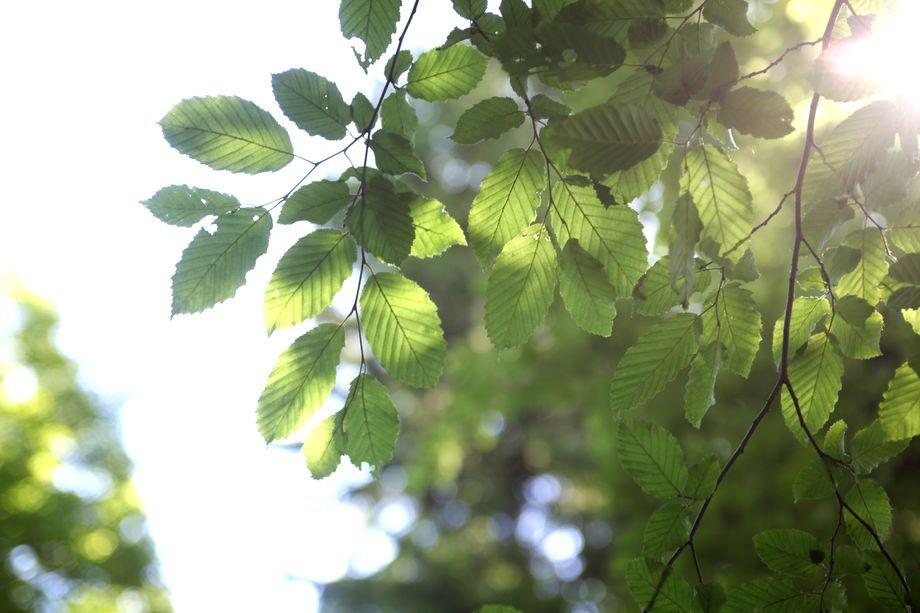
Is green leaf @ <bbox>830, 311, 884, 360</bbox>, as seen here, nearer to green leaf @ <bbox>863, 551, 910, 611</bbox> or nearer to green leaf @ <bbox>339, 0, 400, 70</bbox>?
green leaf @ <bbox>863, 551, 910, 611</bbox>

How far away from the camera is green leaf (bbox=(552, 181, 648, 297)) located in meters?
0.72

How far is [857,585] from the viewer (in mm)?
3076

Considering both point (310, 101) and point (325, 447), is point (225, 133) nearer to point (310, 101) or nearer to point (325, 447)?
point (310, 101)

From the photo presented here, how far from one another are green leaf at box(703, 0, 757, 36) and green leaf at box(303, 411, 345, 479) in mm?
570

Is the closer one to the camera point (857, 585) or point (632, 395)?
point (632, 395)

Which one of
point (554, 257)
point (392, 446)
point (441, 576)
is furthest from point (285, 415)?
point (441, 576)

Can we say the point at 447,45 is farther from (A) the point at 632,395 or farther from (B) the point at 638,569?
(B) the point at 638,569

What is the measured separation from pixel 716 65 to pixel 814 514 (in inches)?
134

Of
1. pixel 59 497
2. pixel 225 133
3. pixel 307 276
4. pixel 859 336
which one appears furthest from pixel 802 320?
pixel 59 497

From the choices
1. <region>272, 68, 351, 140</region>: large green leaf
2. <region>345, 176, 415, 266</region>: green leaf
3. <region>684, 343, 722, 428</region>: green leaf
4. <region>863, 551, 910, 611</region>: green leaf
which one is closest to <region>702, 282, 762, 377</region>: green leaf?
<region>684, 343, 722, 428</region>: green leaf

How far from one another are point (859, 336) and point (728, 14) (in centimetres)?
37

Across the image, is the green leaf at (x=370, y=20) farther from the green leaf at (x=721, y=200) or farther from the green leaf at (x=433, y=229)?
the green leaf at (x=721, y=200)

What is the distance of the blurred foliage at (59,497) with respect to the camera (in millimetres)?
6910

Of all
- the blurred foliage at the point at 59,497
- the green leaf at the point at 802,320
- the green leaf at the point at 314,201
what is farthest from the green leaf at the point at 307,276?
the blurred foliage at the point at 59,497
